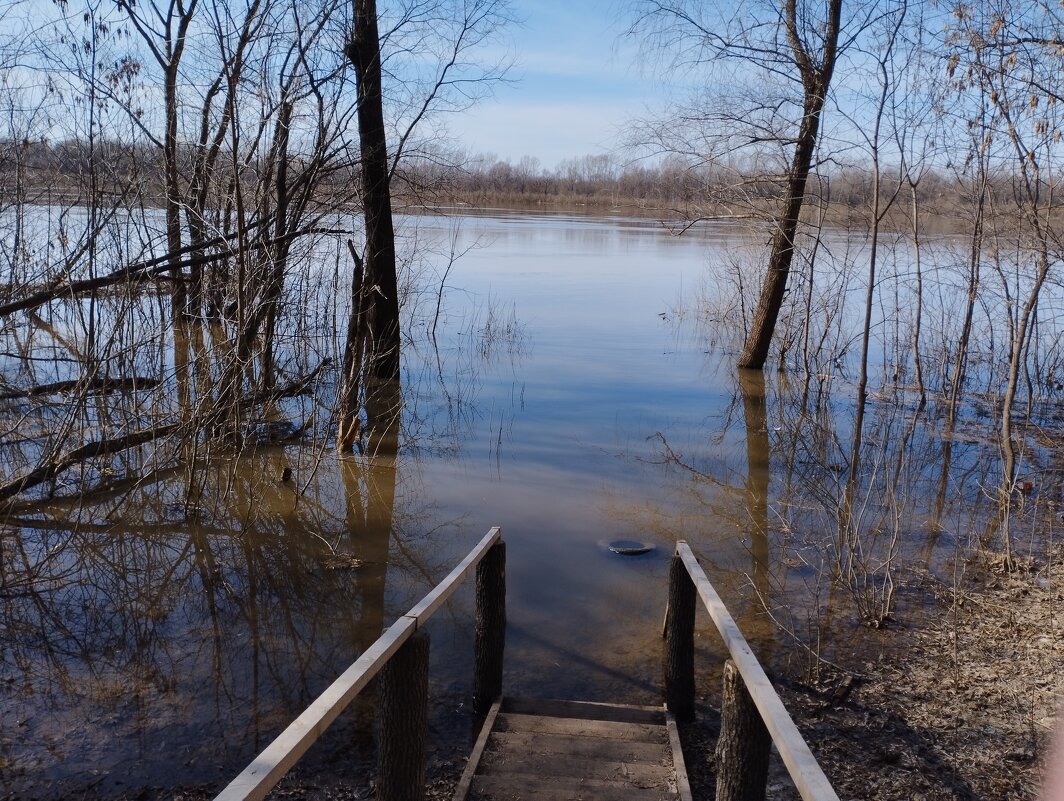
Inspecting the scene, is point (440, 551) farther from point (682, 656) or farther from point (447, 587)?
point (447, 587)

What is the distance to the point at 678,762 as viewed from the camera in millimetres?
3578

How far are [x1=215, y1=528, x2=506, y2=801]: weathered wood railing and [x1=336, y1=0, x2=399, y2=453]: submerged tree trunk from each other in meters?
5.11

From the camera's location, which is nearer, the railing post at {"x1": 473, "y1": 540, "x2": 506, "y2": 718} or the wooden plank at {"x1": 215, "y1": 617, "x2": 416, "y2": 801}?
the wooden plank at {"x1": 215, "y1": 617, "x2": 416, "y2": 801}

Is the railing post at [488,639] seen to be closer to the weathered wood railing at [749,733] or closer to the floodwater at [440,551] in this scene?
the floodwater at [440,551]

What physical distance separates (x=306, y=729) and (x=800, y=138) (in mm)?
11155

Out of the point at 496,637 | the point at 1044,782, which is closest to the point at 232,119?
the point at 496,637

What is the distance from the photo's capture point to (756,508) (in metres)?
8.02

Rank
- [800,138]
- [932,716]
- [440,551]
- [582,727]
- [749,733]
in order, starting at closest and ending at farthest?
[749,733]
[582,727]
[932,716]
[440,551]
[800,138]

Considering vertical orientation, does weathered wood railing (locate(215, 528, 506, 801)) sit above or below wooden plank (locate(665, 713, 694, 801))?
above

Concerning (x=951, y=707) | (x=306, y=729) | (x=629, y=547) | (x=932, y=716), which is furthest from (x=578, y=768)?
(x=629, y=547)

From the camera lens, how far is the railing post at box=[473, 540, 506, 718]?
443cm

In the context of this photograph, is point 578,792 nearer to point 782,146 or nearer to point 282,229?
point 282,229

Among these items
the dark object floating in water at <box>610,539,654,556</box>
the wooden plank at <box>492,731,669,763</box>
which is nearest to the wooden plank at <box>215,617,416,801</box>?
the wooden plank at <box>492,731,669,763</box>

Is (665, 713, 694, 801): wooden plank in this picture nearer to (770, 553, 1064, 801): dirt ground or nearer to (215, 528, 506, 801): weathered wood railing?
(770, 553, 1064, 801): dirt ground
